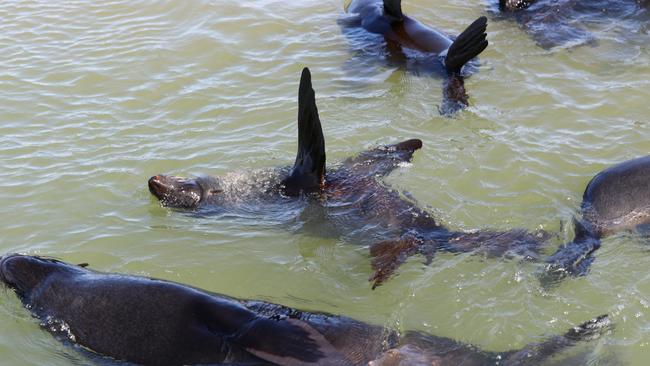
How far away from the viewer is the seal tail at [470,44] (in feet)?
30.4

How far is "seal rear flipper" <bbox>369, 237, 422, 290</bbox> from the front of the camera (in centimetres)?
636

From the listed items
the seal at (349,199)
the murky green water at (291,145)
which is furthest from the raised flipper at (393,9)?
the seal at (349,199)

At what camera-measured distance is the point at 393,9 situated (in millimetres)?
10828

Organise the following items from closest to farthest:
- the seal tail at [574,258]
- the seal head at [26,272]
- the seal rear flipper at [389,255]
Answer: the seal head at [26,272], the seal tail at [574,258], the seal rear flipper at [389,255]

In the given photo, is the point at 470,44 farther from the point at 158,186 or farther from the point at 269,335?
the point at 269,335

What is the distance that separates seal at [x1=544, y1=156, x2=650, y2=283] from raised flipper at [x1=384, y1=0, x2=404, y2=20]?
4.54m

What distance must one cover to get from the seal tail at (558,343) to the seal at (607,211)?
74 centimetres

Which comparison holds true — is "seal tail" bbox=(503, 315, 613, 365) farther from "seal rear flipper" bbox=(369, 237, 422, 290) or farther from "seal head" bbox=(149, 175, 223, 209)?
"seal head" bbox=(149, 175, 223, 209)

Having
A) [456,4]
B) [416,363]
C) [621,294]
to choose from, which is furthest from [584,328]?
[456,4]

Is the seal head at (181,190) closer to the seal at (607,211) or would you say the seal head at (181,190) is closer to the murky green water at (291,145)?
the murky green water at (291,145)

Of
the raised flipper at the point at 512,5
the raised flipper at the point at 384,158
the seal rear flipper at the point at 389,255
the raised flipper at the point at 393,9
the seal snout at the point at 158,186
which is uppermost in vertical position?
the raised flipper at the point at 393,9

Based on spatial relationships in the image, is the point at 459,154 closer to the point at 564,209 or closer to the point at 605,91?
the point at 564,209

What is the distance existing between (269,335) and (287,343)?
6.0 inches

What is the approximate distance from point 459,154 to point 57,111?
477cm
